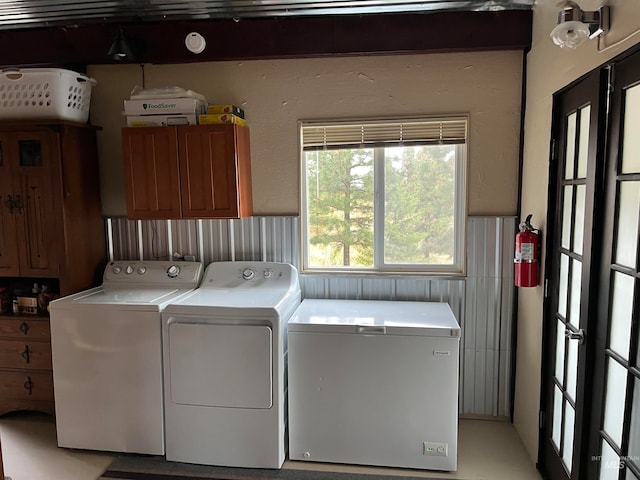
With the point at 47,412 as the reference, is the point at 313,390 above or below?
above

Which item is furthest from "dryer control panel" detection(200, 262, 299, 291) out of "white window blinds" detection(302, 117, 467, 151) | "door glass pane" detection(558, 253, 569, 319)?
"door glass pane" detection(558, 253, 569, 319)

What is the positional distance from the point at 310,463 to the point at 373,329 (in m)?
0.90

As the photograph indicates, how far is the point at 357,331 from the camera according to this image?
8.00 feet

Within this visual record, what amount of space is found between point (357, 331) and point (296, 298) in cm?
63

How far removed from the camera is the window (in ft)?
9.75

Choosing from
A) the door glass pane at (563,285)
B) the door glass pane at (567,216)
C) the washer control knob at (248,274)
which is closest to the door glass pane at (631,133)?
the door glass pane at (567,216)

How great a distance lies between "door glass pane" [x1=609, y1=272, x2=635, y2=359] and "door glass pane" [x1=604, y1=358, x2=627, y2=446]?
0.23ft

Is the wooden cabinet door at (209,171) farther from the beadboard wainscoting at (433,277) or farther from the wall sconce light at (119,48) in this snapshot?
the wall sconce light at (119,48)

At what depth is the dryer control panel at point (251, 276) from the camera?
3002 millimetres

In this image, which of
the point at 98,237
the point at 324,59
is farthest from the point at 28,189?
the point at 324,59

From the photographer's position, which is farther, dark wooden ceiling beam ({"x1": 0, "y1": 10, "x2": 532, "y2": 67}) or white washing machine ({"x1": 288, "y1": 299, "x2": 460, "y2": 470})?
dark wooden ceiling beam ({"x1": 0, "y1": 10, "x2": 532, "y2": 67})

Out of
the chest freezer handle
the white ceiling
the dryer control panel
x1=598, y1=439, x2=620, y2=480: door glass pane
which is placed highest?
the white ceiling

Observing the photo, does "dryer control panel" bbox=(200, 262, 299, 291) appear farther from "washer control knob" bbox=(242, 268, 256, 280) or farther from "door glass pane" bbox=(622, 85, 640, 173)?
"door glass pane" bbox=(622, 85, 640, 173)

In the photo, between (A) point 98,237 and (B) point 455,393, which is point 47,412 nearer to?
(A) point 98,237
